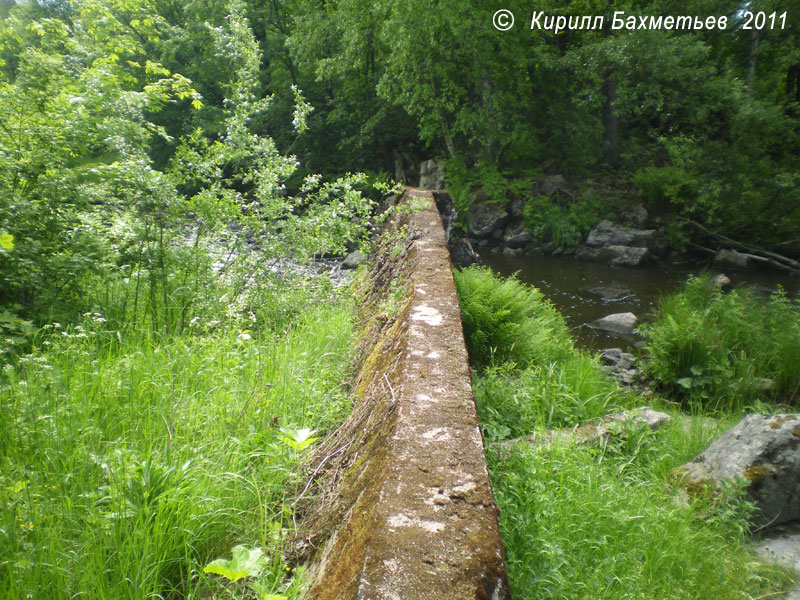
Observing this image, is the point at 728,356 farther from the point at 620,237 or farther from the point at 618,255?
the point at 620,237

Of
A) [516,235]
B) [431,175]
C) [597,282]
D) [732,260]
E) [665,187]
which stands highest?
[431,175]

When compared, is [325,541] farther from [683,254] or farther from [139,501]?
[683,254]

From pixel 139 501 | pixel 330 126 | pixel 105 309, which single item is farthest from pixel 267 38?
pixel 139 501

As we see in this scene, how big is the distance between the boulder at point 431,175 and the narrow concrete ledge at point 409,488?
13.8 meters

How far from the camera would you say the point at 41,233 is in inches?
148

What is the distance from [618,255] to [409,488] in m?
11.9

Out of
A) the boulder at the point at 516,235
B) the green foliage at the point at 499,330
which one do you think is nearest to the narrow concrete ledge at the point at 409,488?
the green foliage at the point at 499,330

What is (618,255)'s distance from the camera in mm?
12047

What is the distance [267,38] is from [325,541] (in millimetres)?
20172

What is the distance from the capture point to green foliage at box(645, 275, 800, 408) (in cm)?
538

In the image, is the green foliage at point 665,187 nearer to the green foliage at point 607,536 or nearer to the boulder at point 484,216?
the boulder at point 484,216

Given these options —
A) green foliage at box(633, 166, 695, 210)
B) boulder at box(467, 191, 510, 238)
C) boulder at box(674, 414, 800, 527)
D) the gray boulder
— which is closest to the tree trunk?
the gray boulder

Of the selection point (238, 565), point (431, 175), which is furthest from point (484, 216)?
point (238, 565)

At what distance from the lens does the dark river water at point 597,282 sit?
8.36 meters
